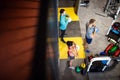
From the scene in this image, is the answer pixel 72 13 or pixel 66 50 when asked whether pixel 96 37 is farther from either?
pixel 72 13

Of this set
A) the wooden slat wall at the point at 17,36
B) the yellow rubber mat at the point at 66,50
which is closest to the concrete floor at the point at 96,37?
the yellow rubber mat at the point at 66,50

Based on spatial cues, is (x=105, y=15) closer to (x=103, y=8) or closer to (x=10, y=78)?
(x=103, y=8)

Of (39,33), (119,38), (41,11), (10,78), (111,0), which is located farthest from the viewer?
(111,0)

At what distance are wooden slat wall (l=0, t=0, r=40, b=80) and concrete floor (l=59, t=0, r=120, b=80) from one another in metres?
2.32

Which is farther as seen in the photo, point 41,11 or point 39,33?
point 41,11

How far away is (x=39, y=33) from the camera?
3283 millimetres

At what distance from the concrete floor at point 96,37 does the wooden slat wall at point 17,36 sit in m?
2.32

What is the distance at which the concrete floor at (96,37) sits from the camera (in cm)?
548

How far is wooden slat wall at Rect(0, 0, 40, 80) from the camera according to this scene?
2812mm

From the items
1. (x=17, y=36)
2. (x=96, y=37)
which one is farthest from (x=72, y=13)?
(x=17, y=36)

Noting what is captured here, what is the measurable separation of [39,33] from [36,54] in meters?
0.42

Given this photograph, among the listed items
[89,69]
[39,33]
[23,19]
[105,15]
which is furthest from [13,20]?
[105,15]

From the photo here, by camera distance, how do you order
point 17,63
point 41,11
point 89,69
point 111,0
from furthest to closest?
1. point 111,0
2. point 89,69
3. point 41,11
4. point 17,63

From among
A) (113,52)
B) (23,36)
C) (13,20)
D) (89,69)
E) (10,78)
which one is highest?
(13,20)
